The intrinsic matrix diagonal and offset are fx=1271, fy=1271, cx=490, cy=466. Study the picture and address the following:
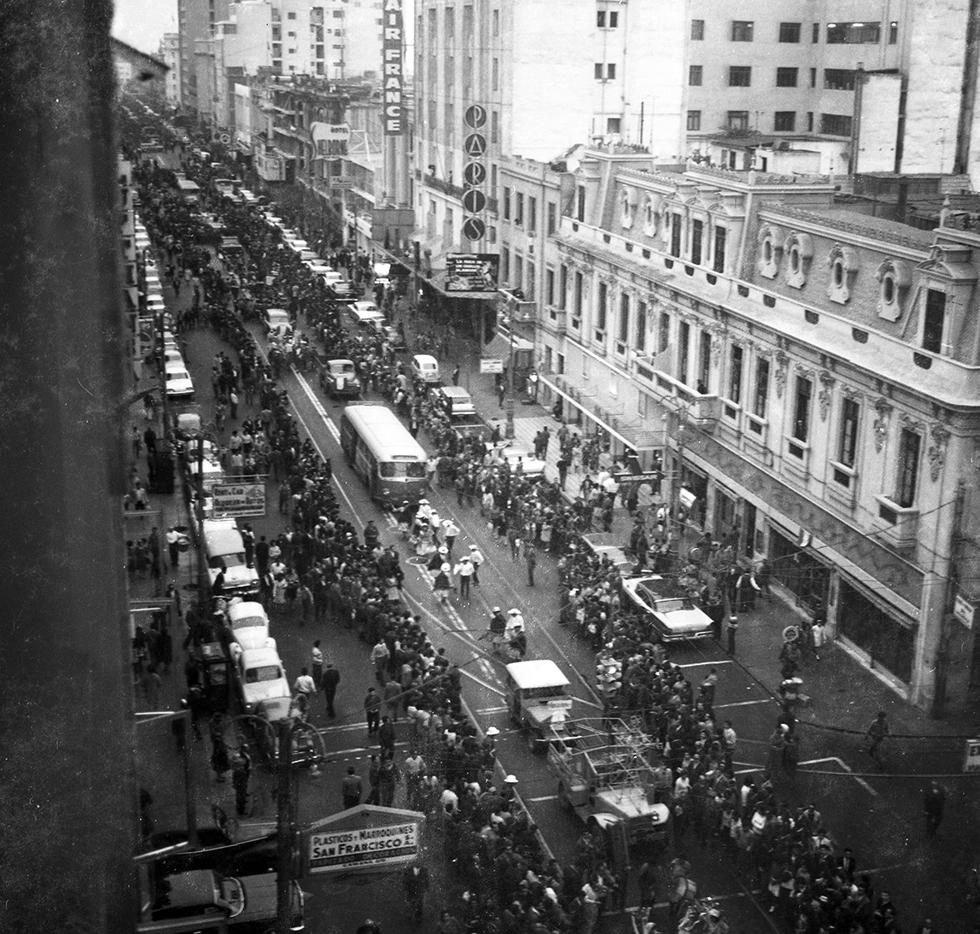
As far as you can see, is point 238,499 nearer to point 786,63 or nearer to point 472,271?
point 472,271

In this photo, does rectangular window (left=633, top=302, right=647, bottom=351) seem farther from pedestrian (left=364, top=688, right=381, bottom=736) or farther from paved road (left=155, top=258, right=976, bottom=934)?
pedestrian (left=364, top=688, right=381, bottom=736)

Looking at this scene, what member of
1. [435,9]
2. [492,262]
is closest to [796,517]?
[492,262]

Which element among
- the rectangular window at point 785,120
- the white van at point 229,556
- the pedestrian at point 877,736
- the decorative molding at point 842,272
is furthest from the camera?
the rectangular window at point 785,120

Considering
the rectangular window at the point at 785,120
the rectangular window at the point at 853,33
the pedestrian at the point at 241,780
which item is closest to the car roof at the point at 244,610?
the pedestrian at the point at 241,780

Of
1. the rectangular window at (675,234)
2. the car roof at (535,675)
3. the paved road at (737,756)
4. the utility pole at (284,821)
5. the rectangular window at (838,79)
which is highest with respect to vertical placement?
the rectangular window at (838,79)

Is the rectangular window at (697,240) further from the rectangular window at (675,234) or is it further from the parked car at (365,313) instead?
the parked car at (365,313)

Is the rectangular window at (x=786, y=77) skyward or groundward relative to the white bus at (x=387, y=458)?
skyward

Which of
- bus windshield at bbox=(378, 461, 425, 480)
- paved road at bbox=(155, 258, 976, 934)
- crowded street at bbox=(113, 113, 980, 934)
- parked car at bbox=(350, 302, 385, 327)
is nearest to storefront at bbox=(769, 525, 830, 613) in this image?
crowded street at bbox=(113, 113, 980, 934)

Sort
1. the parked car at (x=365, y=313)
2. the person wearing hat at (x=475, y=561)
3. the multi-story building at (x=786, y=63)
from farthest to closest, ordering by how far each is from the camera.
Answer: the multi-story building at (x=786, y=63) → the parked car at (x=365, y=313) → the person wearing hat at (x=475, y=561)
